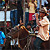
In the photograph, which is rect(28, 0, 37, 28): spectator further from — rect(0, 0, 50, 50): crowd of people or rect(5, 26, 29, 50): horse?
rect(5, 26, 29, 50): horse

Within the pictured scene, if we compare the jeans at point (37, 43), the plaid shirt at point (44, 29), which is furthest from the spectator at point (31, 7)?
the jeans at point (37, 43)

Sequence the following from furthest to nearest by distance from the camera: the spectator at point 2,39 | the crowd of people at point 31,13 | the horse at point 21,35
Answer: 1. the spectator at point 2,39
2. the crowd of people at point 31,13
3. the horse at point 21,35

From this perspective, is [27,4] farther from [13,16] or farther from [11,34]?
[11,34]

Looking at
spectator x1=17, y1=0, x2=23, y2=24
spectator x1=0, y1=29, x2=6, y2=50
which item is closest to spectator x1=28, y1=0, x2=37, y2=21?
spectator x1=17, y1=0, x2=23, y2=24

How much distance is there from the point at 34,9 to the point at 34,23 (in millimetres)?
548

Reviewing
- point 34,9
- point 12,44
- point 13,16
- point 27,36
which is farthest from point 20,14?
point 12,44

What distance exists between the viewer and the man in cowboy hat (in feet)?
12.9

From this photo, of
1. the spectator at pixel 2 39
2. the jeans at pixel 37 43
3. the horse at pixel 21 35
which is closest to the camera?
the horse at pixel 21 35

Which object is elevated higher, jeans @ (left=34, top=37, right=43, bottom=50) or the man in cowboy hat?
the man in cowboy hat

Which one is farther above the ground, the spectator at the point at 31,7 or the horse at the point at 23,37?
the spectator at the point at 31,7

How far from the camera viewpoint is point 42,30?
157 inches

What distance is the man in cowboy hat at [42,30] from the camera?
3.93 metres

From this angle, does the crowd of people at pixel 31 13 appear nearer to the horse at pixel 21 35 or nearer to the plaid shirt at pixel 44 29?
the plaid shirt at pixel 44 29

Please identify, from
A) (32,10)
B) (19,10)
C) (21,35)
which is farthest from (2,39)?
(32,10)
